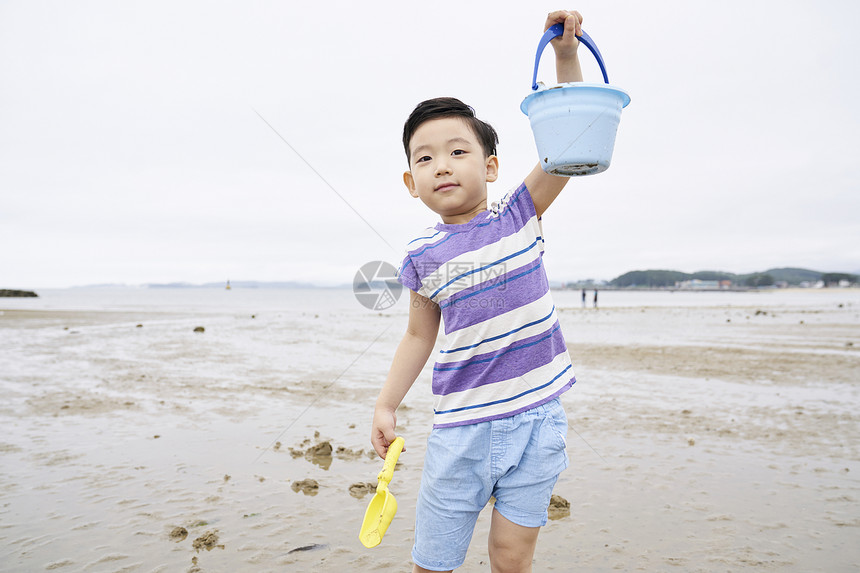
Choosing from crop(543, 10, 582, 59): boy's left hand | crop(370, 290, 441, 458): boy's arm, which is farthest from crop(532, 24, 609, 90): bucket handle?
crop(370, 290, 441, 458): boy's arm

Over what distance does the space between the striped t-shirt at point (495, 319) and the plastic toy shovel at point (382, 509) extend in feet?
0.66

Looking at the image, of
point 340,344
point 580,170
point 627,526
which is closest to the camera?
point 580,170

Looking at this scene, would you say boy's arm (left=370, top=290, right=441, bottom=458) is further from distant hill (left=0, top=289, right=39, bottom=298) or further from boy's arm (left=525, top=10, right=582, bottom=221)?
distant hill (left=0, top=289, right=39, bottom=298)

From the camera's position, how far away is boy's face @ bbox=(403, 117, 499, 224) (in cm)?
177

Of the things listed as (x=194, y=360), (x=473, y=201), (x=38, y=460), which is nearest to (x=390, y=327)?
(x=194, y=360)

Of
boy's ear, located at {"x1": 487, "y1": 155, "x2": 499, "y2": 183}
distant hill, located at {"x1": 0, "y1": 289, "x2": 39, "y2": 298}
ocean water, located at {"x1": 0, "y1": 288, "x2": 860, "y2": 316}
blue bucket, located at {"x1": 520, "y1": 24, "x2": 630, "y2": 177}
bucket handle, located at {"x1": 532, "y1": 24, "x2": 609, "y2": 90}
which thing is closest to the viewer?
blue bucket, located at {"x1": 520, "y1": 24, "x2": 630, "y2": 177}

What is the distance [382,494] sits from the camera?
1.77 m

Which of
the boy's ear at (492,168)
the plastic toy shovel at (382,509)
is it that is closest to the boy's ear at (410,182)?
the boy's ear at (492,168)

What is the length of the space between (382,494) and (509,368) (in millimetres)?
619

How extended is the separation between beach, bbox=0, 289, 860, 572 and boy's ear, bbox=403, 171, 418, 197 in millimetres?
1820

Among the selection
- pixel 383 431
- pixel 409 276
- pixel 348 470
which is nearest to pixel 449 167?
pixel 409 276

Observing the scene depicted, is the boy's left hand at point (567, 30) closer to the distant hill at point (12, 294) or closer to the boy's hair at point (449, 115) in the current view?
the boy's hair at point (449, 115)

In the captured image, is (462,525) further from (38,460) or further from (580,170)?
(38,460)

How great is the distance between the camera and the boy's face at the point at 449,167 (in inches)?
69.7
